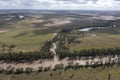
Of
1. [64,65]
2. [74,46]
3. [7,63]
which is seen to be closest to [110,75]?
[64,65]

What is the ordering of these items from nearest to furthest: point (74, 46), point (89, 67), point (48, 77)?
point (48, 77) < point (89, 67) < point (74, 46)

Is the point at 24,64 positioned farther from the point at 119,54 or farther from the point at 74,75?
the point at 119,54

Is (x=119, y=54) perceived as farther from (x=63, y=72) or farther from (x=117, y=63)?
(x=63, y=72)

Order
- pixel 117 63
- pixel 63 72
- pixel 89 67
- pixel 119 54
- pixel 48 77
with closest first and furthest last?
pixel 48 77 < pixel 63 72 < pixel 89 67 < pixel 117 63 < pixel 119 54

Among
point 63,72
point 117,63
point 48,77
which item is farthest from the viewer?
point 117,63

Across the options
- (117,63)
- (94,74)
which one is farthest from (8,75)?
(117,63)

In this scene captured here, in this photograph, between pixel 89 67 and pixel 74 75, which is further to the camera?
pixel 89 67
